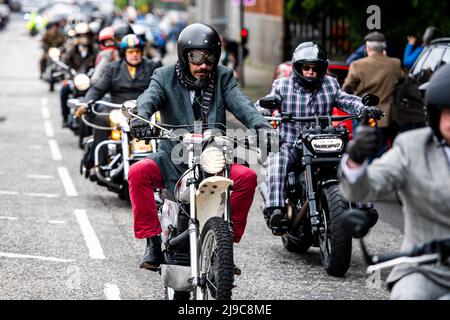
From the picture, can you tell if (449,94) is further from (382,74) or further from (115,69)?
(382,74)

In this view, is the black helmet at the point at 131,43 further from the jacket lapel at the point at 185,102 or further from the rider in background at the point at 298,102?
the jacket lapel at the point at 185,102

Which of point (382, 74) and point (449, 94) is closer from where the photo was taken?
point (449, 94)

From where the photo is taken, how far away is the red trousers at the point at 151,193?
6.86m

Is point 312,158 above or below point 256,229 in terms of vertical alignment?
above

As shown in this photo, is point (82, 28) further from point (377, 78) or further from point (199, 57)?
point (199, 57)

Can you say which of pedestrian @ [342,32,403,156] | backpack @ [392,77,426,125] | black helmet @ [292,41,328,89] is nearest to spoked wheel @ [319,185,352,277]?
black helmet @ [292,41,328,89]

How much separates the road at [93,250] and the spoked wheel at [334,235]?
105 millimetres

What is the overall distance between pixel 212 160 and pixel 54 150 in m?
10.6

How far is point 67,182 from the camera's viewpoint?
1331 cm

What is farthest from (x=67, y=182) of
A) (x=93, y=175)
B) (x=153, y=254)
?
(x=153, y=254)

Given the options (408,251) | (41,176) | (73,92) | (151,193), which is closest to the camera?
(408,251)

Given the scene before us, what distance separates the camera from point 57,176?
13.8 m
